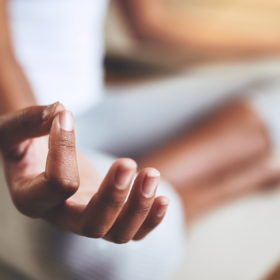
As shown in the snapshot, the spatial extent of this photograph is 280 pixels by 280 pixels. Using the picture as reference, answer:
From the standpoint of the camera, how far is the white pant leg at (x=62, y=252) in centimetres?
11

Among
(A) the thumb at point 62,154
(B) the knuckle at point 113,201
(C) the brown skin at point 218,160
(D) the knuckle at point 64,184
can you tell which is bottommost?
(B) the knuckle at point 113,201

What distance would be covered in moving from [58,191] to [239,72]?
0.42 m

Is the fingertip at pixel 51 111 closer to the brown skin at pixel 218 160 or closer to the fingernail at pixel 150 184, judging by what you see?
the fingernail at pixel 150 184

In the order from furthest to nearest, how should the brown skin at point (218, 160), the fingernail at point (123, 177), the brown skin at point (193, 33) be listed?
the brown skin at point (193, 33) → the brown skin at point (218, 160) → the fingernail at point (123, 177)

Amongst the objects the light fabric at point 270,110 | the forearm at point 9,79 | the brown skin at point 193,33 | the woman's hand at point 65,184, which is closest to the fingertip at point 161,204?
the woman's hand at point 65,184

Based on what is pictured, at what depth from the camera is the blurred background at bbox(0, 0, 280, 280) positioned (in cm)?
28

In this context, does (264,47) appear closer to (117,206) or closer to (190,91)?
(190,91)

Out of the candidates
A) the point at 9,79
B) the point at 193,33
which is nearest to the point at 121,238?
the point at 9,79

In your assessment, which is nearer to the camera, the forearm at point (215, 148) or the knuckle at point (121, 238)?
the knuckle at point (121, 238)

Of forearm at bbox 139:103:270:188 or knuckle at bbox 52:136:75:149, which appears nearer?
knuckle at bbox 52:136:75:149

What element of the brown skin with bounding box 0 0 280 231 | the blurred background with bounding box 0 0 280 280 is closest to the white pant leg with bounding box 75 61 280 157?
the blurred background with bounding box 0 0 280 280

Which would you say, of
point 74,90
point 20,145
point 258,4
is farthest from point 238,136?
point 258,4

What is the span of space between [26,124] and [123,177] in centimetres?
4

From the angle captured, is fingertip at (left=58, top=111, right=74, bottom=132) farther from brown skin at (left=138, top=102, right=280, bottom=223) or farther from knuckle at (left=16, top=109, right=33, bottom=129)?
brown skin at (left=138, top=102, right=280, bottom=223)
